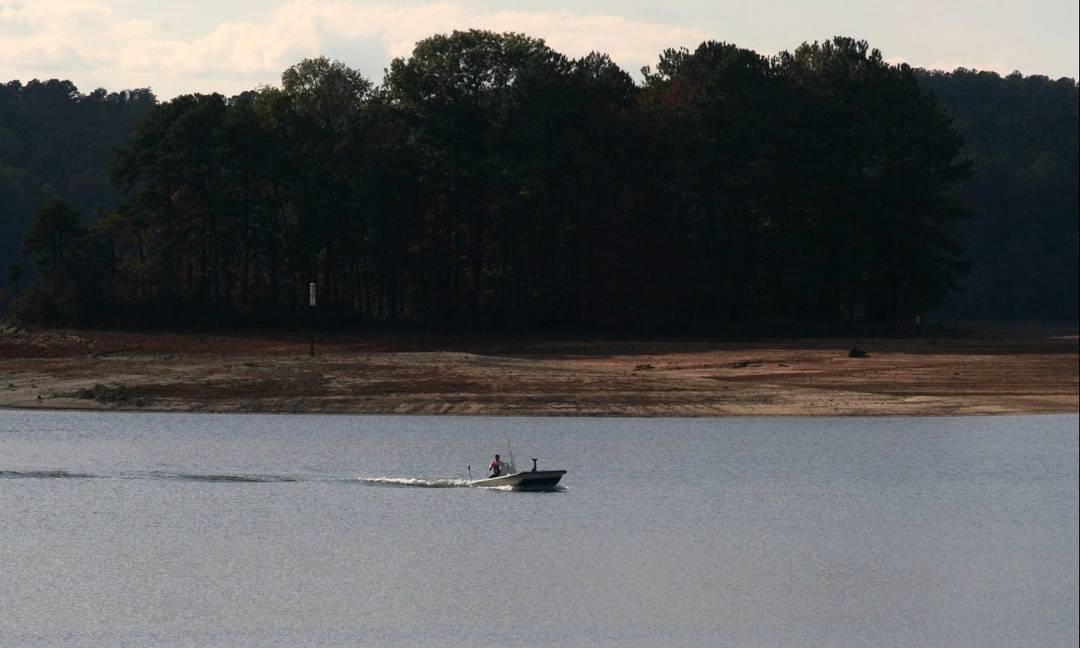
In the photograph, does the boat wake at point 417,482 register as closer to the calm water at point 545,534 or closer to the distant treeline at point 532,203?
the calm water at point 545,534

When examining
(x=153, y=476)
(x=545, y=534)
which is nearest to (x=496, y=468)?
(x=545, y=534)

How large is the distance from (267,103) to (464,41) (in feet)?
51.6

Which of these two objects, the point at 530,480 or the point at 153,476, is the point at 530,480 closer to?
the point at 530,480

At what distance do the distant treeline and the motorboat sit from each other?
54.6m

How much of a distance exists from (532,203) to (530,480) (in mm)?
62434

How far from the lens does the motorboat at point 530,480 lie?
59.8 metres

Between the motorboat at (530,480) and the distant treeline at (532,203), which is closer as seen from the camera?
the motorboat at (530,480)

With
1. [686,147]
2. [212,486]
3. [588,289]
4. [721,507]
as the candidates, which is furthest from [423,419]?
[686,147]

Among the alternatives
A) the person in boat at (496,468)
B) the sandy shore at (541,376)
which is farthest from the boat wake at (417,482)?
the sandy shore at (541,376)

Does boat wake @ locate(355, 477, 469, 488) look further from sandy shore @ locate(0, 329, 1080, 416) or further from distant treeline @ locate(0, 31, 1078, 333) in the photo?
distant treeline @ locate(0, 31, 1078, 333)

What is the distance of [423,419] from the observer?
8300 cm

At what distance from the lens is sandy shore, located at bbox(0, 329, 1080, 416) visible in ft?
256

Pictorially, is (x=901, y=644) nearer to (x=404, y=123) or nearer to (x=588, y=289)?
(x=588, y=289)

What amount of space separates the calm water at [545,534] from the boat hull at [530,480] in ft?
1.74
